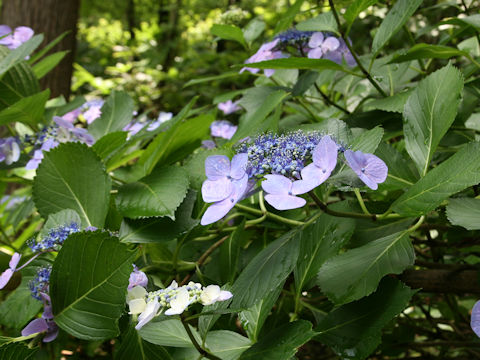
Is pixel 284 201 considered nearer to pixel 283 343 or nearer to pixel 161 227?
pixel 283 343

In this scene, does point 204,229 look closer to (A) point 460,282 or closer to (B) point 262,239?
(B) point 262,239

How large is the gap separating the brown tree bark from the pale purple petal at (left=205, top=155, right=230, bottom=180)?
2322 mm

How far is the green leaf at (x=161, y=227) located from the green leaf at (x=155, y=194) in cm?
2

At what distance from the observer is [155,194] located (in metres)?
0.70

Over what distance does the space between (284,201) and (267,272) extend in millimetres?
103

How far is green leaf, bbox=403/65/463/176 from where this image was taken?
0.63 m

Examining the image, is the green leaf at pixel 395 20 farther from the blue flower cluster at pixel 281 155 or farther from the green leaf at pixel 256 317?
the green leaf at pixel 256 317

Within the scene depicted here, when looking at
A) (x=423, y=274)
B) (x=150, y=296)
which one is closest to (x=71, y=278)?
(x=150, y=296)

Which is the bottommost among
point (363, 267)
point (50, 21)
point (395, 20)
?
point (50, 21)

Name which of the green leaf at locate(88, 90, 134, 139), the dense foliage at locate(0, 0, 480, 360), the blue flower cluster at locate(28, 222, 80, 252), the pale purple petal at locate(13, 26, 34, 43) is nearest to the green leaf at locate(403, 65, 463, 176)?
the dense foliage at locate(0, 0, 480, 360)

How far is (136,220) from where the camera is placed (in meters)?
0.71

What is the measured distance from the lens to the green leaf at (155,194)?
26.4 inches

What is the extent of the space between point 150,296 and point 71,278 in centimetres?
13

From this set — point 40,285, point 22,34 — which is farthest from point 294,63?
point 22,34
